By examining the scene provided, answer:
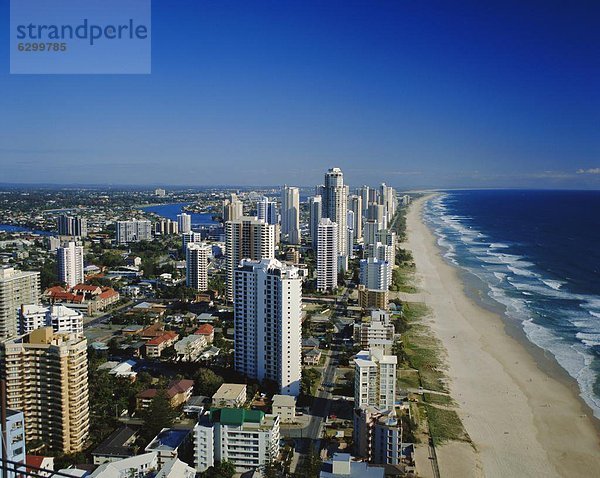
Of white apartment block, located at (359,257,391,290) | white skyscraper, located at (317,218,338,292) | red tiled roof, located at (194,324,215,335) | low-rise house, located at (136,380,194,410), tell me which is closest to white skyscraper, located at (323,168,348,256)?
white skyscraper, located at (317,218,338,292)

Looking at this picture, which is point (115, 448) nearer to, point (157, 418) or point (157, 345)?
point (157, 418)

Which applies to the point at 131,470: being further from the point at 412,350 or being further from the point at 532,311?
the point at 532,311

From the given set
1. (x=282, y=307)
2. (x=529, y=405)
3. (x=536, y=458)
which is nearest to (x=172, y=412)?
(x=282, y=307)

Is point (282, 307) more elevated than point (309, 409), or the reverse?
point (282, 307)

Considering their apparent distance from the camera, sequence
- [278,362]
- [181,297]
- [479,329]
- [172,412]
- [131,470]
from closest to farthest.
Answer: [131,470] → [172,412] → [278,362] → [479,329] → [181,297]

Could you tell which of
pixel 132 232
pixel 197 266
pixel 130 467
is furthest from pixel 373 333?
pixel 132 232

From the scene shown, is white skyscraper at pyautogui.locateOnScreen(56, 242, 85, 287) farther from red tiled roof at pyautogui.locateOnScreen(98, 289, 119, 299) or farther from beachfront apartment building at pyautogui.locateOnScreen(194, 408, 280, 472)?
beachfront apartment building at pyautogui.locateOnScreen(194, 408, 280, 472)

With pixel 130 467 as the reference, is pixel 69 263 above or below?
above
